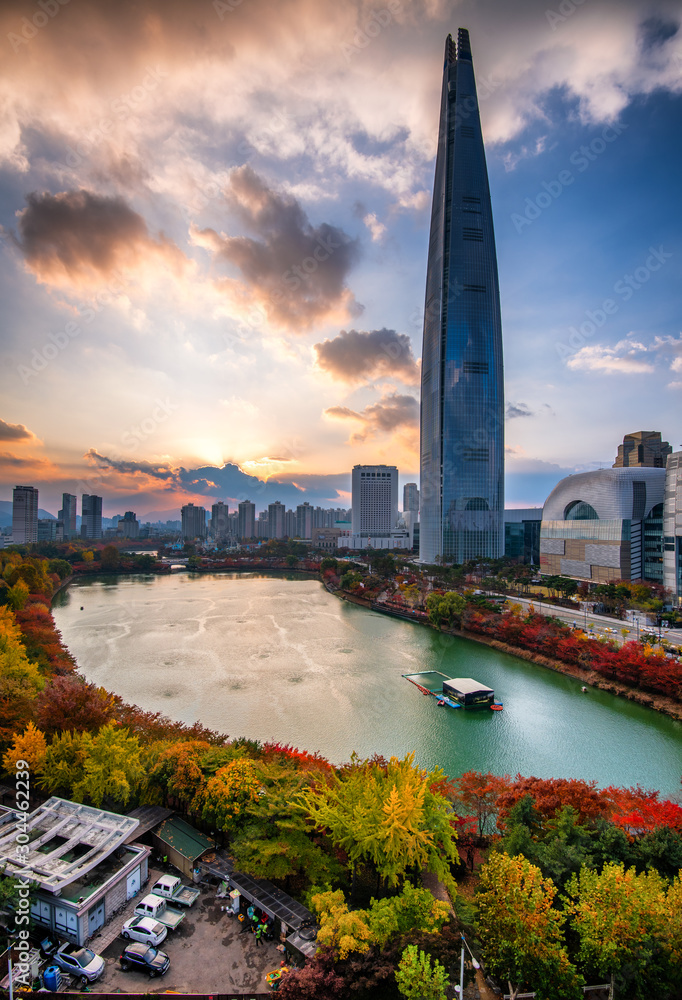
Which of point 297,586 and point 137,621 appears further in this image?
point 297,586

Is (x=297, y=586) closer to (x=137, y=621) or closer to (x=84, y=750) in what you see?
(x=137, y=621)

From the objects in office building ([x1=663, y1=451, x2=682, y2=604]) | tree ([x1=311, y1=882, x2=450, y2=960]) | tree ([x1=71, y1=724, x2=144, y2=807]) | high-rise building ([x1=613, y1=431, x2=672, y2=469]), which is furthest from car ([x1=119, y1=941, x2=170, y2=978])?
high-rise building ([x1=613, y1=431, x2=672, y2=469])

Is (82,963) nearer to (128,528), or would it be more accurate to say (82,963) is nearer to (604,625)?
(604,625)

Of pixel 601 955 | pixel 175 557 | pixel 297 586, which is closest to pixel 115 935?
pixel 601 955

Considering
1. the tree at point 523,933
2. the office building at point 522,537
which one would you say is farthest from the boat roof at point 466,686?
the office building at point 522,537

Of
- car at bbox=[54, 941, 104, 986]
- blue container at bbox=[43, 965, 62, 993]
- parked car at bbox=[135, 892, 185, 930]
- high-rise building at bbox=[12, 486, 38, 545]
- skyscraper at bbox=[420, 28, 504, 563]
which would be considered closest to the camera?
blue container at bbox=[43, 965, 62, 993]

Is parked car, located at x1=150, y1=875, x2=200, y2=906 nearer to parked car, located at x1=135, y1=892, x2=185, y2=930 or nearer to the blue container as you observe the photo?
parked car, located at x1=135, y1=892, x2=185, y2=930

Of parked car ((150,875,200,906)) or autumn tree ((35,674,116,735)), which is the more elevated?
autumn tree ((35,674,116,735))
